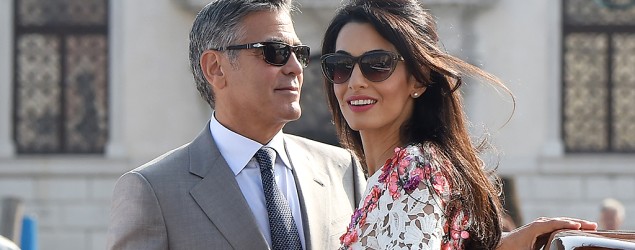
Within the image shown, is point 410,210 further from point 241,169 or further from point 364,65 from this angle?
point 241,169

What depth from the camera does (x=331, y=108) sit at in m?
4.10

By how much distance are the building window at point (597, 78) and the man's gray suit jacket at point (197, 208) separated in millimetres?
10439

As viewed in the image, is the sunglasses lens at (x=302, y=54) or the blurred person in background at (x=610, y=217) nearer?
the sunglasses lens at (x=302, y=54)

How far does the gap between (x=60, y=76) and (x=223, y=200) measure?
11058mm

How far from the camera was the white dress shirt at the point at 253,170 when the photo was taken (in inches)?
162

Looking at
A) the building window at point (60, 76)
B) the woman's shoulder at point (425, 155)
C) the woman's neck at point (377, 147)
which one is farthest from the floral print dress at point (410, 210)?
the building window at point (60, 76)

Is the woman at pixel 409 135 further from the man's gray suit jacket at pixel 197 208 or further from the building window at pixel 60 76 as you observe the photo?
the building window at pixel 60 76

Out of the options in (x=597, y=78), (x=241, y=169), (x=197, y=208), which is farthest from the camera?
(x=597, y=78)

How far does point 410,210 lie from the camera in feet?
11.5

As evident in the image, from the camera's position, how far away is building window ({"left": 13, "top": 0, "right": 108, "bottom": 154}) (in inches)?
582

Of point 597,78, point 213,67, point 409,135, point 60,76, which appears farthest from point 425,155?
point 60,76

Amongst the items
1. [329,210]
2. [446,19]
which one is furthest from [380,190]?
[446,19]

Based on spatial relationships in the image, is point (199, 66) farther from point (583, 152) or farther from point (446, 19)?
point (583, 152)

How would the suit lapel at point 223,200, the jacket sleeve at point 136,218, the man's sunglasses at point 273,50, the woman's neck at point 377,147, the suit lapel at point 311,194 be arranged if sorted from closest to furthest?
1. the woman's neck at point 377,147
2. the jacket sleeve at point 136,218
3. the suit lapel at point 223,200
4. the suit lapel at point 311,194
5. the man's sunglasses at point 273,50
